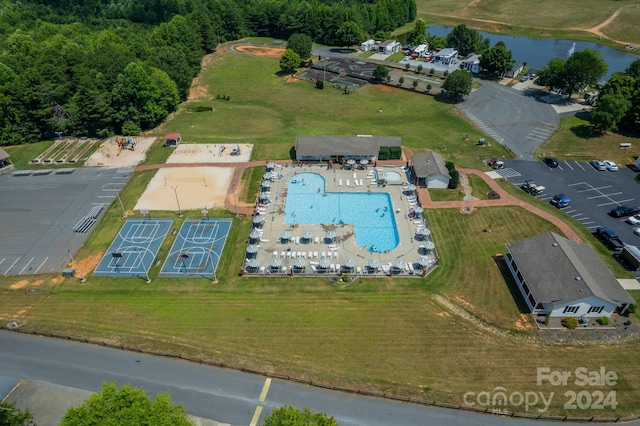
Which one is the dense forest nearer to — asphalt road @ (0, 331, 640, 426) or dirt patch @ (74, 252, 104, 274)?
dirt patch @ (74, 252, 104, 274)

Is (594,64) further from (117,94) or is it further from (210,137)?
(117,94)

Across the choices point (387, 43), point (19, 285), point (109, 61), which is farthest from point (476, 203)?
point (387, 43)

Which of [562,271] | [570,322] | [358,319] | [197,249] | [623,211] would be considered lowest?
[197,249]

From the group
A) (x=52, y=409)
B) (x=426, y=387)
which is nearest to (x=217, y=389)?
(x=52, y=409)

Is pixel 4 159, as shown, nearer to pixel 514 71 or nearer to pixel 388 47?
pixel 388 47

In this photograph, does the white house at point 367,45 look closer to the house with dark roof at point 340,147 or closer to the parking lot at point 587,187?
the house with dark roof at point 340,147

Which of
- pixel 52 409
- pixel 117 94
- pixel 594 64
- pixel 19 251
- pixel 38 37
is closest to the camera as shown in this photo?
pixel 52 409

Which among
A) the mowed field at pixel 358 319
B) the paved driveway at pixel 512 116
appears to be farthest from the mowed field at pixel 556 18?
the mowed field at pixel 358 319
